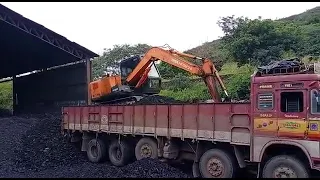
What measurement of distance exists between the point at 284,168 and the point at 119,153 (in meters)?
6.26

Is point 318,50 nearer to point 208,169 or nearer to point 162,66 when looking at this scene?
point 162,66

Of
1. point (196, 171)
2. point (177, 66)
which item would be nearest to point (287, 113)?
point (196, 171)

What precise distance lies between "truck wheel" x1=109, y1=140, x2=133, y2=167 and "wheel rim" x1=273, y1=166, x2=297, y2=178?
5.62 m

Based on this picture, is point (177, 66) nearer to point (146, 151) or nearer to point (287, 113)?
point (146, 151)

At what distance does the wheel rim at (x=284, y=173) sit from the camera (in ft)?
24.7

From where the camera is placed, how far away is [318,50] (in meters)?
23.0

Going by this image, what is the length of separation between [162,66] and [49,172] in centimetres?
1768

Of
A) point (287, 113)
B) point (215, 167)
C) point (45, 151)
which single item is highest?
point (287, 113)

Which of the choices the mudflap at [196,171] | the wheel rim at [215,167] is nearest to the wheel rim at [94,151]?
the mudflap at [196,171]

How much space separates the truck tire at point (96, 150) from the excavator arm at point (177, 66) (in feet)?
9.13

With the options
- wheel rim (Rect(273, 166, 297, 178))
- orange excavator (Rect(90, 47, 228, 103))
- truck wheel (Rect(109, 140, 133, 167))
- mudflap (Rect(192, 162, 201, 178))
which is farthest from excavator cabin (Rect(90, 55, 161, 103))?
wheel rim (Rect(273, 166, 297, 178))

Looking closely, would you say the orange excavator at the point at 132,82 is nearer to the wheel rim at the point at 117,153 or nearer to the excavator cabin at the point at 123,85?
the excavator cabin at the point at 123,85

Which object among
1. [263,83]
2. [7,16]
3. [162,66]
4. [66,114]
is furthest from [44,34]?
[263,83]

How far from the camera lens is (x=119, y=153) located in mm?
12508
